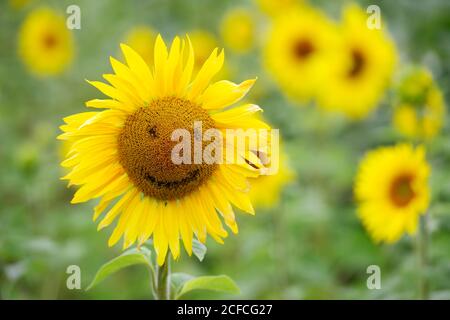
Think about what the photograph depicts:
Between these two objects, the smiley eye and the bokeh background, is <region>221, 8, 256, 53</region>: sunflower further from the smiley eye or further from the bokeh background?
the smiley eye

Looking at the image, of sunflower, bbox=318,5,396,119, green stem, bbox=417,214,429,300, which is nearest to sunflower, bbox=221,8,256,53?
sunflower, bbox=318,5,396,119

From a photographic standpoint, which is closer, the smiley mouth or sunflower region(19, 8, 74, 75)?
the smiley mouth

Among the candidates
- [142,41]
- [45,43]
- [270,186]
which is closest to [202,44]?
[142,41]

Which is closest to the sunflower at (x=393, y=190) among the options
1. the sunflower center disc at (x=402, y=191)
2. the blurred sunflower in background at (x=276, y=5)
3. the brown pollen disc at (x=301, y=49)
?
the sunflower center disc at (x=402, y=191)

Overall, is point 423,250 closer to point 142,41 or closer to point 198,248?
point 198,248

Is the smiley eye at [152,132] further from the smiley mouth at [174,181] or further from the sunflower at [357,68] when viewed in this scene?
the sunflower at [357,68]

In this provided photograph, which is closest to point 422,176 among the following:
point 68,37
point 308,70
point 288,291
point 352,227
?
point 288,291
